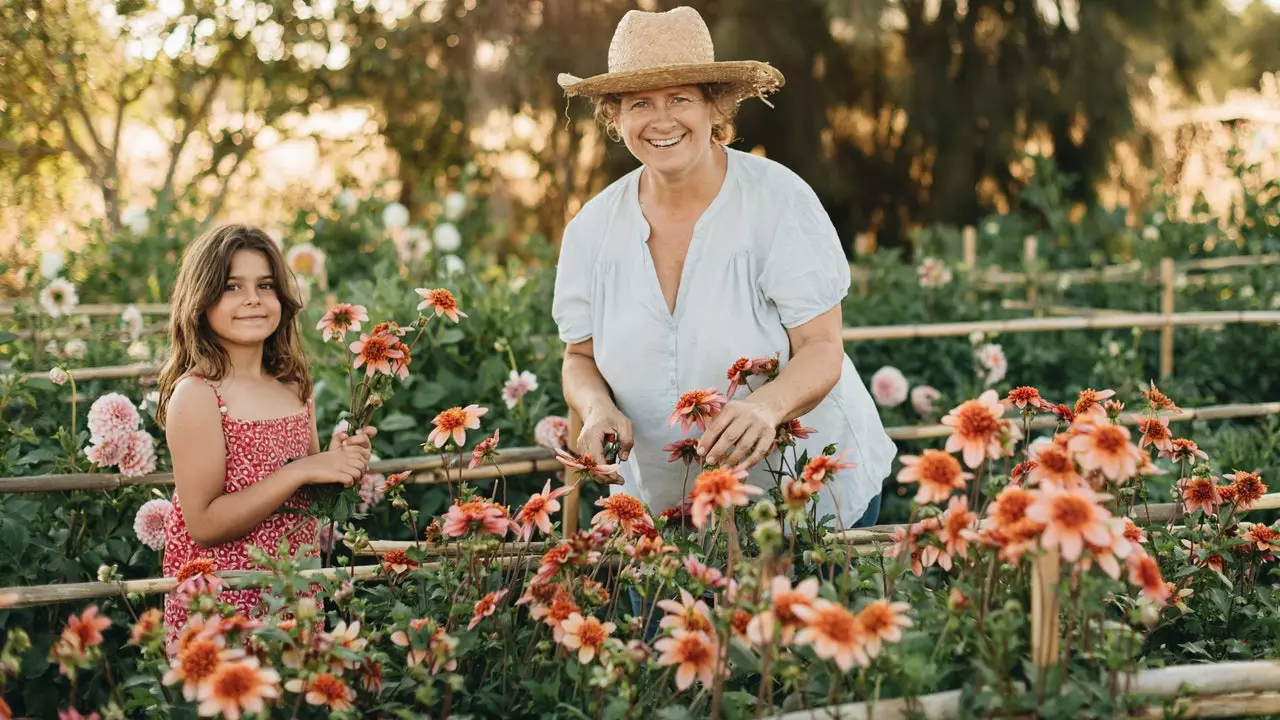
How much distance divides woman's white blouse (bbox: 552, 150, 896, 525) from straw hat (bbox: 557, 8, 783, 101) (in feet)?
0.66

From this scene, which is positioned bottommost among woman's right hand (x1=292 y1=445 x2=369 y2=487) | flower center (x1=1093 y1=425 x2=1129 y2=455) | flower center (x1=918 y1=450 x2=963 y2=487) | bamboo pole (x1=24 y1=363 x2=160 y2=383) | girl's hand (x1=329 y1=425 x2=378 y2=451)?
woman's right hand (x1=292 y1=445 x2=369 y2=487)

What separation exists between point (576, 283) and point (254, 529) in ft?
2.34

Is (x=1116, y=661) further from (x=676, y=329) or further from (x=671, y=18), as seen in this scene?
(x=671, y=18)

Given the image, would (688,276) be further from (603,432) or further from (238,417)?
(238,417)

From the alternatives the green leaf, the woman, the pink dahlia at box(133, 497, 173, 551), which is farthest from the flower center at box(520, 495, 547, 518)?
the green leaf

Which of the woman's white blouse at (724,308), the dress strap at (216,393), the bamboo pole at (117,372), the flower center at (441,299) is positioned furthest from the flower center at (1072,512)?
the bamboo pole at (117,372)

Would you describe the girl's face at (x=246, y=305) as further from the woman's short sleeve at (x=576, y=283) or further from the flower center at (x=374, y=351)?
the woman's short sleeve at (x=576, y=283)

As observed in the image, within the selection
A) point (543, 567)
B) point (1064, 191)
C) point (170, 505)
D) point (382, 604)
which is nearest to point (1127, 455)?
point (543, 567)

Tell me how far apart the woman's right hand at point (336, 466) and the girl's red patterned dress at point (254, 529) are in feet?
0.28

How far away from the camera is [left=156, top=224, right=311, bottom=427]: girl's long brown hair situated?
1976 millimetres

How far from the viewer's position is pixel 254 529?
194 cm

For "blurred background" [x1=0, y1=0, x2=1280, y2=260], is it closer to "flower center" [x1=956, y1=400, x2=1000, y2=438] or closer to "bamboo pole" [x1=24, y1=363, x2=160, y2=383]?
"bamboo pole" [x1=24, y1=363, x2=160, y2=383]

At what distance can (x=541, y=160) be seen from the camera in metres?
9.70

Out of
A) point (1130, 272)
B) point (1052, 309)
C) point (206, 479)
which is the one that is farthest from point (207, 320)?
point (1130, 272)
